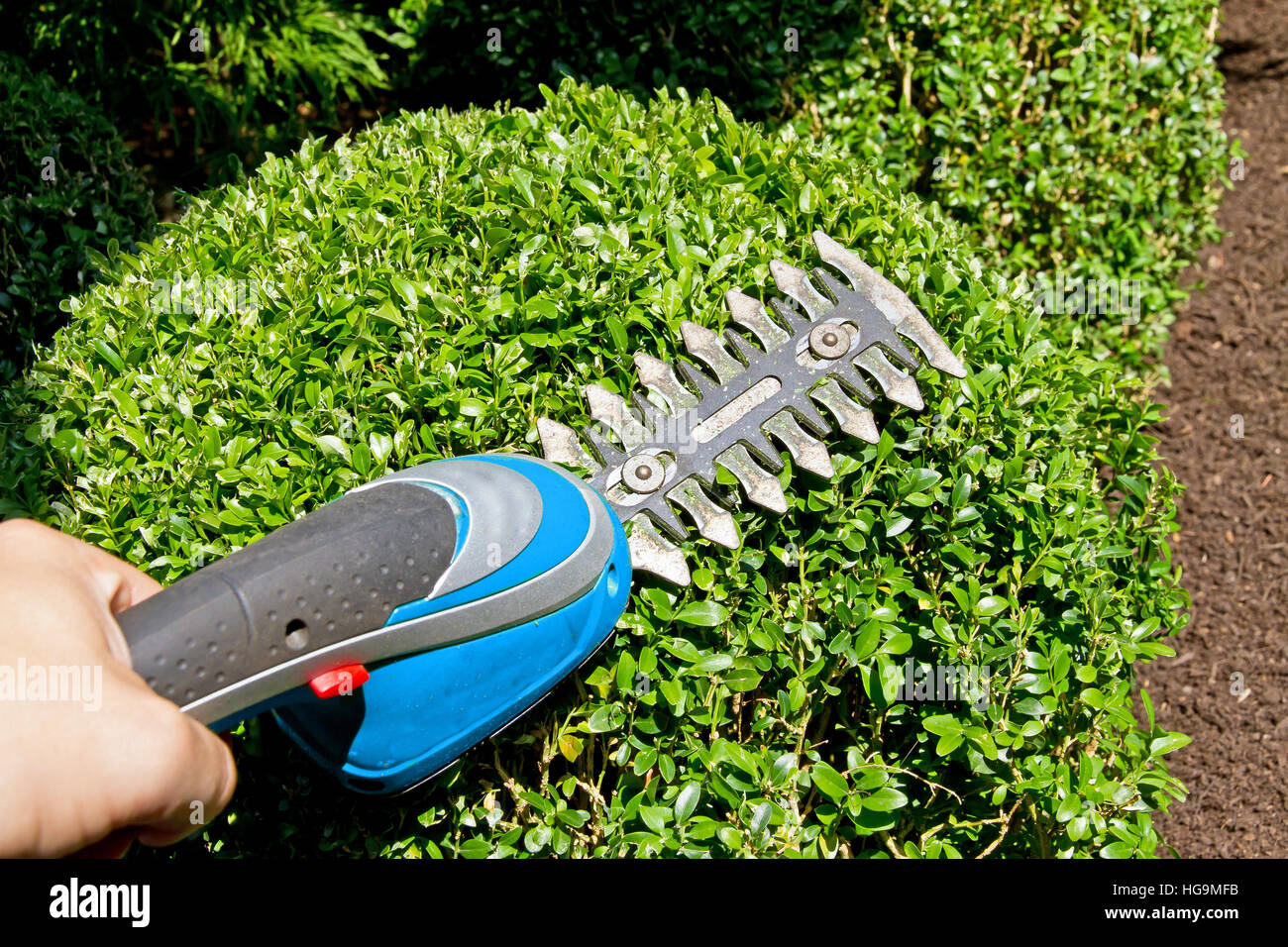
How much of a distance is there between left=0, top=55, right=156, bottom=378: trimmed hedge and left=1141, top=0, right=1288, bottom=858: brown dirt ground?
3.84m

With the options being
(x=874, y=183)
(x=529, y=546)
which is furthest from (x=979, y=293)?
(x=529, y=546)

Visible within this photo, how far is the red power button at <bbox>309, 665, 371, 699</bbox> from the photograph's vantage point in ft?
5.09

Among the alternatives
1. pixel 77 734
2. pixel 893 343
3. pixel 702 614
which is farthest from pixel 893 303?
pixel 77 734

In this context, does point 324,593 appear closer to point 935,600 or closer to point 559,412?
point 559,412

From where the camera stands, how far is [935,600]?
2.17 m

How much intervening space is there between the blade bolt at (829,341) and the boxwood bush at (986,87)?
1.86 meters

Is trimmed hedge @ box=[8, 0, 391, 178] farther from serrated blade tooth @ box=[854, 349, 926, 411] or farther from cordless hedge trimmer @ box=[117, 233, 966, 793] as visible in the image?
serrated blade tooth @ box=[854, 349, 926, 411]

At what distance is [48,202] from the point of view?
3.28 meters

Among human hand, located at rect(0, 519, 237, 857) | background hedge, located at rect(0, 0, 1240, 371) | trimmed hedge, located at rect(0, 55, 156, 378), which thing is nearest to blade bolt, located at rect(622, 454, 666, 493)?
human hand, located at rect(0, 519, 237, 857)

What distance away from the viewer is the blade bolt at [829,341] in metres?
2.21

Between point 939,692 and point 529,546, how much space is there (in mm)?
963

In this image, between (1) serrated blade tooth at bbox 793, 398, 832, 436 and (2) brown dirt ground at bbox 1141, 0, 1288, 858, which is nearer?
(1) serrated blade tooth at bbox 793, 398, 832, 436

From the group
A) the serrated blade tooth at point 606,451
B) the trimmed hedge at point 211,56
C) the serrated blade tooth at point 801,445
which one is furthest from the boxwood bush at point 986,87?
the serrated blade tooth at point 606,451

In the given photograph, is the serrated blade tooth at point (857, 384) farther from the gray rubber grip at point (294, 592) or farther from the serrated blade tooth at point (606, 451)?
the gray rubber grip at point (294, 592)
